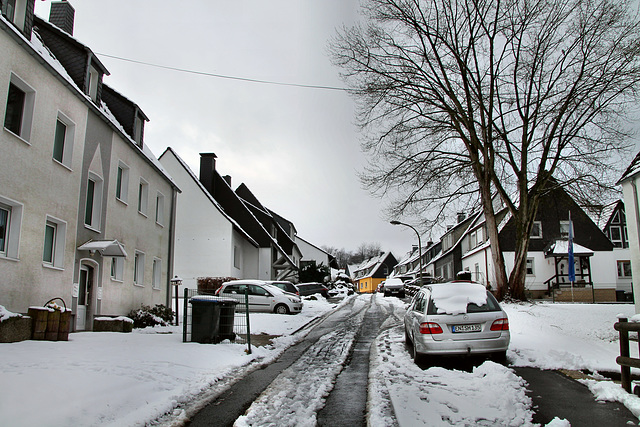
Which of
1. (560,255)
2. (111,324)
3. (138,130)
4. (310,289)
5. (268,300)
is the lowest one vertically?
(111,324)

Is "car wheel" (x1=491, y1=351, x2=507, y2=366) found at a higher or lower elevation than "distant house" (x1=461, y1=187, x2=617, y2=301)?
lower

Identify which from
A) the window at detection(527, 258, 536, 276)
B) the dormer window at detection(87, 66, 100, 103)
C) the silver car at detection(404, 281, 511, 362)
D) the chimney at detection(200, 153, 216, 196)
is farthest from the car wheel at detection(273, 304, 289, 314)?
the window at detection(527, 258, 536, 276)

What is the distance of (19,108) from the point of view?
11.8 m

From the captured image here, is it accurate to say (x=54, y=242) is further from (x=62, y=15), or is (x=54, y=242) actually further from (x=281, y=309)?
(x=281, y=309)

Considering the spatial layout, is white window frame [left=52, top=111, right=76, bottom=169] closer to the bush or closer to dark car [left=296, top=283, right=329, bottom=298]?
the bush

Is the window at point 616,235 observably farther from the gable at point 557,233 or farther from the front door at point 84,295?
the front door at point 84,295

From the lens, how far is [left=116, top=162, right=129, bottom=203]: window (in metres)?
17.8

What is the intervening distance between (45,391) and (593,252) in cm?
3698

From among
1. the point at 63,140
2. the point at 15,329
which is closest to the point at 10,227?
the point at 15,329

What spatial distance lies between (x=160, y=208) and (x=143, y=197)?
226cm

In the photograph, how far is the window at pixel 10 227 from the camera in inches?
432

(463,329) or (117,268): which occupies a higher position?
(117,268)

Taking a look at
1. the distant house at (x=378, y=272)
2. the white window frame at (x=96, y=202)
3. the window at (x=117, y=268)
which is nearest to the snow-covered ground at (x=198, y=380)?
the white window frame at (x=96, y=202)

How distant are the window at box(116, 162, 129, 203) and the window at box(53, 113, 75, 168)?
3690 millimetres
